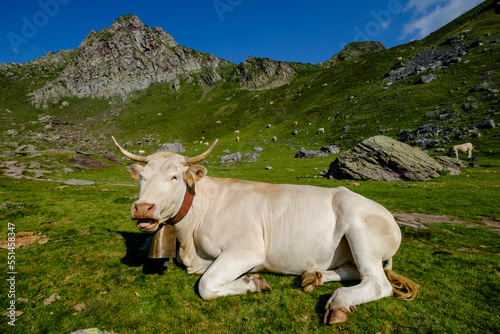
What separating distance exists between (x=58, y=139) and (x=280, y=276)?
84849 mm

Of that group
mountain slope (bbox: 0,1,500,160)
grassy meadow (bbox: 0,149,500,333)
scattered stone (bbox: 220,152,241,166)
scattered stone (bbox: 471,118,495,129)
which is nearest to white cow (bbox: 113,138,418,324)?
grassy meadow (bbox: 0,149,500,333)

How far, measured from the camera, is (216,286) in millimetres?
4391

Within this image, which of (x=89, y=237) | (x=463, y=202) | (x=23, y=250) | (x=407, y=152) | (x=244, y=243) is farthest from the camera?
(x=407, y=152)

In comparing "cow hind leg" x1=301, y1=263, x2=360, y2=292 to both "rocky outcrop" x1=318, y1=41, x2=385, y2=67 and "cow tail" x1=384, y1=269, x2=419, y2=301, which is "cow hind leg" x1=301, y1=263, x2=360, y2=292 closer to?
"cow tail" x1=384, y1=269, x2=419, y2=301

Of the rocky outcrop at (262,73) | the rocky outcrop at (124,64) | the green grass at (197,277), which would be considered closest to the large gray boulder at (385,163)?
the green grass at (197,277)

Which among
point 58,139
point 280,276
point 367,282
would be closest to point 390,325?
point 367,282

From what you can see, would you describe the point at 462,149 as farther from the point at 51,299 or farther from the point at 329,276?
the point at 51,299

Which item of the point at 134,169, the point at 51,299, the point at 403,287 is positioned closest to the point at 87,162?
the point at 134,169

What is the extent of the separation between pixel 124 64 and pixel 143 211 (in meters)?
→ 179

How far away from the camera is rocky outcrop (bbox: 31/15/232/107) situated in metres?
134

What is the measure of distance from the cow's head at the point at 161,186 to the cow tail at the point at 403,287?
15.7 ft

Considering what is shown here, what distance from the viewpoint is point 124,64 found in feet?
482

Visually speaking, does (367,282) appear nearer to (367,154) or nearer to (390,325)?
(390,325)

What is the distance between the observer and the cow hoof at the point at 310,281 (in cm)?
462
